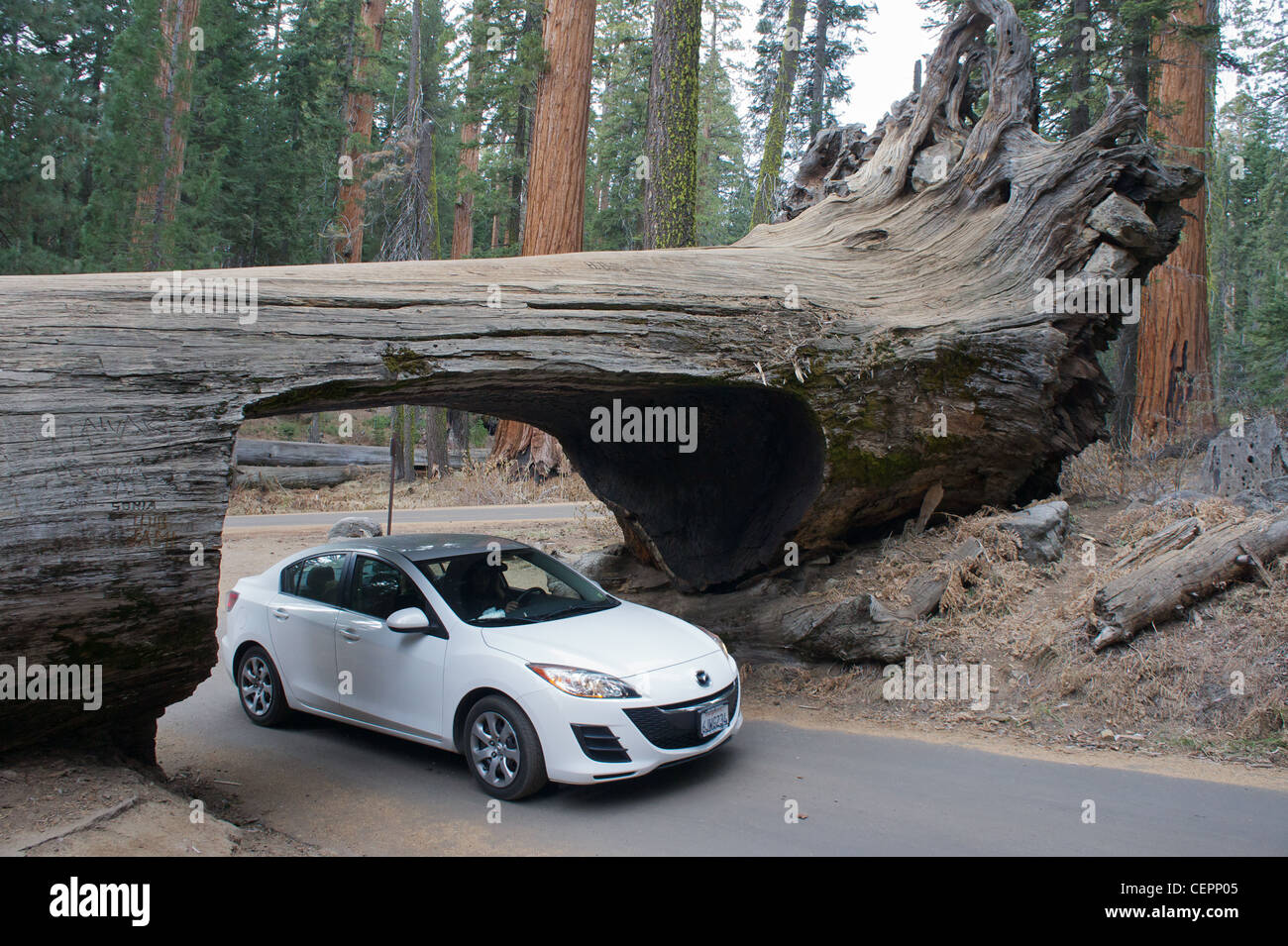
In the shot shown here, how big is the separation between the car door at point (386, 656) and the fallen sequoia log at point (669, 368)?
1256 millimetres

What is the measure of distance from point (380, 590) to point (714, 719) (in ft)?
8.55

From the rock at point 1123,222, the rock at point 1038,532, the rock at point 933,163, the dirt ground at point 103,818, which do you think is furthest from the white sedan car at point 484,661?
the rock at point 933,163

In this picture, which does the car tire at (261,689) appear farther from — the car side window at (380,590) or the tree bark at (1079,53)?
the tree bark at (1079,53)

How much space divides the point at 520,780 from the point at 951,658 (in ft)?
12.5

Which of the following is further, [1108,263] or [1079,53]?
[1079,53]

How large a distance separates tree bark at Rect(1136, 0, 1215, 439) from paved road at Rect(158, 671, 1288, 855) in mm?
12781

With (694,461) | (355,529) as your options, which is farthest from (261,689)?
(355,529)

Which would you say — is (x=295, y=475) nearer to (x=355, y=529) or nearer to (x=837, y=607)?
(x=355, y=529)

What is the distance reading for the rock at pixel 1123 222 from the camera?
27.3 ft

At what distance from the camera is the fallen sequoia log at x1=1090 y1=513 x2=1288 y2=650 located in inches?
262

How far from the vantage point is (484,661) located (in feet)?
18.3

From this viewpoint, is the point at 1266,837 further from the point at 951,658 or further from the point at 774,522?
the point at 774,522

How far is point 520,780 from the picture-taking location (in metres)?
5.33

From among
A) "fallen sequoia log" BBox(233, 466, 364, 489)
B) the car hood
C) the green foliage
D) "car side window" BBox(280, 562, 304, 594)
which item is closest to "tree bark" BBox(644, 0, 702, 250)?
"car side window" BBox(280, 562, 304, 594)
